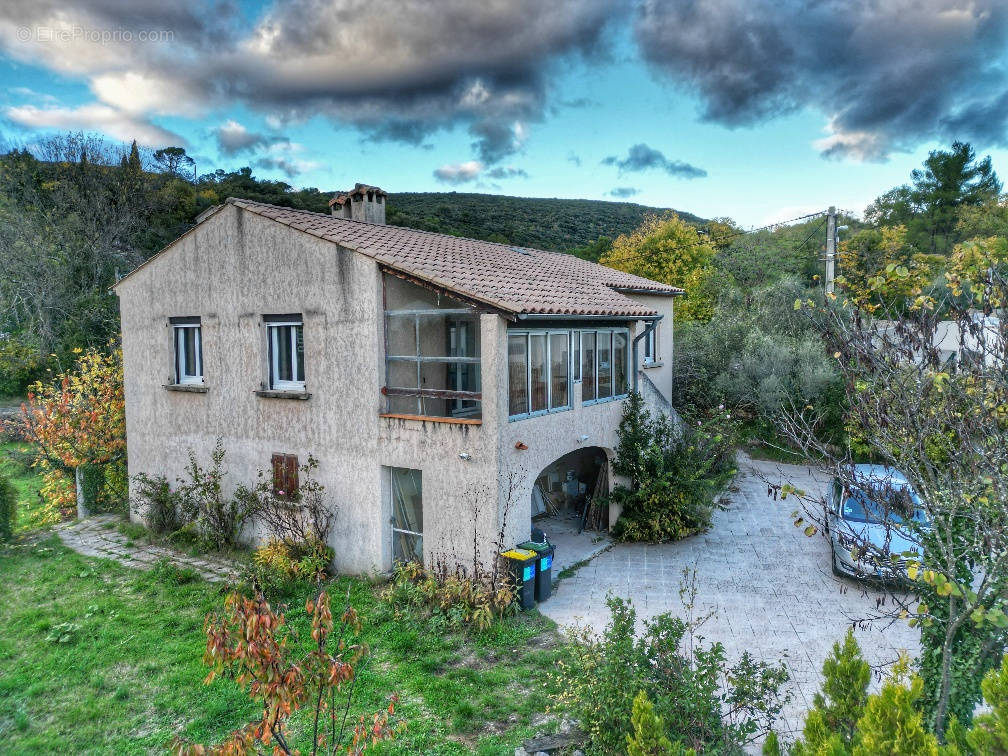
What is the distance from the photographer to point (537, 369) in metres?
11.1

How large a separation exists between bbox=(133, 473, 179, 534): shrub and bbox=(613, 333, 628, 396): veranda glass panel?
1095 centimetres

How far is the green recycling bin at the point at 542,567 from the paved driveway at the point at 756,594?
0.24 metres

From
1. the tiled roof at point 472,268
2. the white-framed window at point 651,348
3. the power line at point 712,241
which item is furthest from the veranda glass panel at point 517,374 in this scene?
the power line at point 712,241

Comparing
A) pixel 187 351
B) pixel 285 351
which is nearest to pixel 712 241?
pixel 285 351

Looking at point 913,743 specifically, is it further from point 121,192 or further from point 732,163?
point 121,192

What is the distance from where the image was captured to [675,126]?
77.3 feet

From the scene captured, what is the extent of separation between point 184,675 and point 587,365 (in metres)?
8.88

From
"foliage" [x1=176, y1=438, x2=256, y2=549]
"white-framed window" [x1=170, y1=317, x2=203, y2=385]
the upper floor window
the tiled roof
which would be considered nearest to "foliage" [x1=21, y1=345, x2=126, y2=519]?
"white-framed window" [x1=170, y1=317, x2=203, y2=385]

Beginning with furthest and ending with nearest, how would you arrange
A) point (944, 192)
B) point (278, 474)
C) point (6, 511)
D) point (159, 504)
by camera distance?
point (944, 192) → point (6, 511) → point (159, 504) → point (278, 474)

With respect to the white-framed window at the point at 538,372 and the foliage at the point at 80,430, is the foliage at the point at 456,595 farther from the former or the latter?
the foliage at the point at 80,430

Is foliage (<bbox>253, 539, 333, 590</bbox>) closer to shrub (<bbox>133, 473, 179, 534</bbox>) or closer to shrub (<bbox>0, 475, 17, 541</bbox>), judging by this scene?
shrub (<bbox>133, 473, 179, 534</bbox>)

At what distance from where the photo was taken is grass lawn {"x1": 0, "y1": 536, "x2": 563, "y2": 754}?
23.2 ft

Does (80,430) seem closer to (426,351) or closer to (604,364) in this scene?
(426,351)

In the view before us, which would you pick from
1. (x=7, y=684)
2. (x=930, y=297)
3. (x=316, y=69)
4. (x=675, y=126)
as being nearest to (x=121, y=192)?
(x=316, y=69)
